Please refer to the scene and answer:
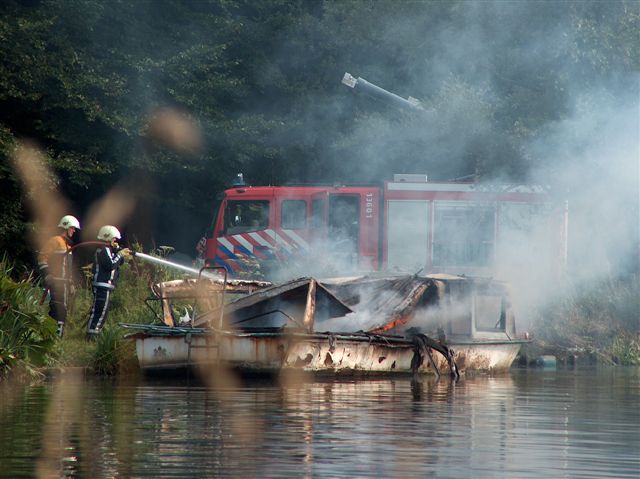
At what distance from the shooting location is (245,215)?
2909 cm

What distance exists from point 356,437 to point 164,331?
758 centimetres

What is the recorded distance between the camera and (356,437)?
1176cm

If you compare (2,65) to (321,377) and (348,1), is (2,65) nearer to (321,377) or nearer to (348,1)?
(348,1)

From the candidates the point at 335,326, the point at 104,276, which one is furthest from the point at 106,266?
the point at 335,326

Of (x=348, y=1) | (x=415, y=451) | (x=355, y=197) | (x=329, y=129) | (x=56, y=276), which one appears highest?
(x=348, y=1)

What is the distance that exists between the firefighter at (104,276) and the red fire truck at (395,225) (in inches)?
286

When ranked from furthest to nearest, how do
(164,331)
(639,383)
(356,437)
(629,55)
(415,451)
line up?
(629,55) < (639,383) < (164,331) < (356,437) < (415,451)

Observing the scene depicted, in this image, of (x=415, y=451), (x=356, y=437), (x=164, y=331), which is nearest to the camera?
(x=415, y=451)

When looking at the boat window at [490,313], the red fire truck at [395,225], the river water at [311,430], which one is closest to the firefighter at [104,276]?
the river water at [311,430]

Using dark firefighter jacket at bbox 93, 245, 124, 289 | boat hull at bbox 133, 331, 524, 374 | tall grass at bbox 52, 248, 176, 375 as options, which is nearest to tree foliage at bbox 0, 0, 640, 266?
tall grass at bbox 52, 248, 176, 375

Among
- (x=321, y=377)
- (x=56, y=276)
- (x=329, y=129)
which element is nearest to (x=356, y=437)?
(x=321, y=377)

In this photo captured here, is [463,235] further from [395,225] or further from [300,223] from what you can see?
[300,223]

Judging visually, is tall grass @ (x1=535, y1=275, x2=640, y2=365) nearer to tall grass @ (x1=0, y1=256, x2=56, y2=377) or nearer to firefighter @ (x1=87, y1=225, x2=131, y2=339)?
firefighter @ (x1=87, y1=225, x2=131, y2=339)

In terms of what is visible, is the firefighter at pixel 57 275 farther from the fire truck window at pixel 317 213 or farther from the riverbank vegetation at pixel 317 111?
the fire truck window at pixel 317 213
